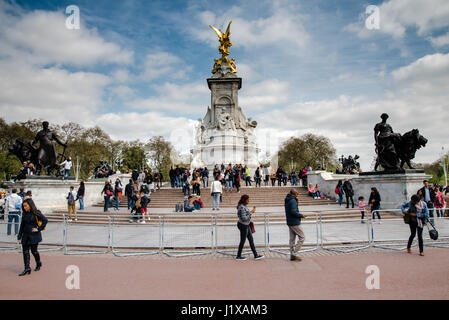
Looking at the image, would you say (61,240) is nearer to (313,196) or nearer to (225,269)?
(225,269)

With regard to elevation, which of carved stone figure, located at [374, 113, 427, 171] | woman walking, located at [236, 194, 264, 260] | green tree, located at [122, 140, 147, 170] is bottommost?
woman walking, located at [236, 194, 264, 260]

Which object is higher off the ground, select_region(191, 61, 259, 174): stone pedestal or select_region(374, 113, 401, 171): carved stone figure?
select_region(191, 61, 259, 174): stone pedestal

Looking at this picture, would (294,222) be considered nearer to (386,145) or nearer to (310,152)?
(386,145)

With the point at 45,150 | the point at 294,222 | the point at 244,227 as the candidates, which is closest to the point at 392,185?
the point at 294,222

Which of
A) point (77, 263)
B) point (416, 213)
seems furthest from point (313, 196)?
point (77, 263)

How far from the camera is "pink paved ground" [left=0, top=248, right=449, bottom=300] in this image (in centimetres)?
511

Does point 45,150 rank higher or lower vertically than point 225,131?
lower

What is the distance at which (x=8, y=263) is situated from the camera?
24.8 feet

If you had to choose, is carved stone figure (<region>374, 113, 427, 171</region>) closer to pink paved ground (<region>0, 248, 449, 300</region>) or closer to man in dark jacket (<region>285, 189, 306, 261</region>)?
pink paved ground (<region>0, 248, 449, 300</region>)

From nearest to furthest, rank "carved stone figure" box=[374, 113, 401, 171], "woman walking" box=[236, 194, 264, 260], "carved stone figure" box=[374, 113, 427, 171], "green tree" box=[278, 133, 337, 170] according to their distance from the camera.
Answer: "woman walking" box=[236, 194, 264, 260] < "carved stone figure" box=[374, 113, 427, 171] < "carved stone figure" box=[374, 113, 401, 171] < "green tree" box=[278, 133, 337, 170]

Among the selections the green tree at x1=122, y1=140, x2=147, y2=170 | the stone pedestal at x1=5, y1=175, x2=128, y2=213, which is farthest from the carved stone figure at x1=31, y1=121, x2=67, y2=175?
the green tree at x1=122, y1=140, x2=147, y2=170

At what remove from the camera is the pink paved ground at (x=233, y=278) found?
5.11 meters

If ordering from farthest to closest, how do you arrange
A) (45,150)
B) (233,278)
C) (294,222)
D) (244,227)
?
(45,150), (244,227), (294,222), (233,278)

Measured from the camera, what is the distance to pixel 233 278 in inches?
237
